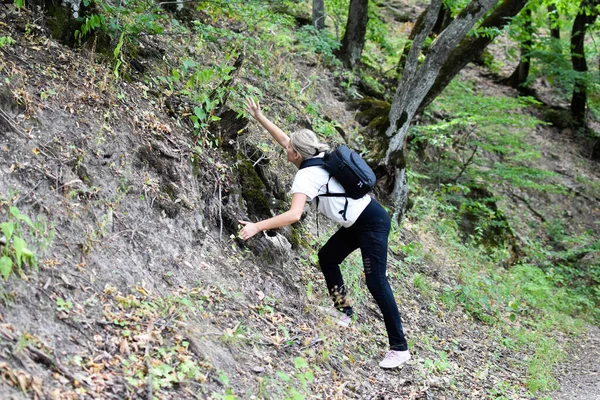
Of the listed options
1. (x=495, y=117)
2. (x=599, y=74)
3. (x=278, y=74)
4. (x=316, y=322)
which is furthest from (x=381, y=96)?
(x=599, y=74)

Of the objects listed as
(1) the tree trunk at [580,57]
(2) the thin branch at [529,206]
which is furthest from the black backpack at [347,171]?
(1) the tree trunk at [580,57]

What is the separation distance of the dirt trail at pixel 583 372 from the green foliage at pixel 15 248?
5666 mm

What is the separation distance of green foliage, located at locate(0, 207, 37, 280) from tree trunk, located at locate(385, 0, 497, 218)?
276 inches

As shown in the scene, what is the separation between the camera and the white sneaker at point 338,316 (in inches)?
214

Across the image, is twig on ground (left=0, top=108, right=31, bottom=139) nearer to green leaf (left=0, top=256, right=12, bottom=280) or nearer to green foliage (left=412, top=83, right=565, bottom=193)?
green leaf (left=0, top=256, right=12, bottom=280)

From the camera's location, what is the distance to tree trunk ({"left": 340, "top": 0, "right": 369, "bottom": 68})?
12.3 meters

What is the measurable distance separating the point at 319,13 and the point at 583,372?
946 centimetres

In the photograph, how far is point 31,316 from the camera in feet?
10.5

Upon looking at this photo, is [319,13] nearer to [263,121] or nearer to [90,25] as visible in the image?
[263,121]

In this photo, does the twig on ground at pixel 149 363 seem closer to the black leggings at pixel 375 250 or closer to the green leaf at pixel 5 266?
the green leaf at pixel 5 266

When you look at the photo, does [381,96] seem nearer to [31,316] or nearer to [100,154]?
[100,154]

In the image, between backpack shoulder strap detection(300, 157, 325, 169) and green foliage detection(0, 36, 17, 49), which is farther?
backpack shoulder strap detection(300, 157, 325, 169)

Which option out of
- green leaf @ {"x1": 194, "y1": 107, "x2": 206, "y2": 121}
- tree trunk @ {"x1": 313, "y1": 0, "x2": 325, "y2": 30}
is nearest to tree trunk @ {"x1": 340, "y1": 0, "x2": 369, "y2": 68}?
tree trunk @ {"x1": 313, "y1": 0, "x2": 325, "y2": 30}

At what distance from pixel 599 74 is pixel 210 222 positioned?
647 inches
